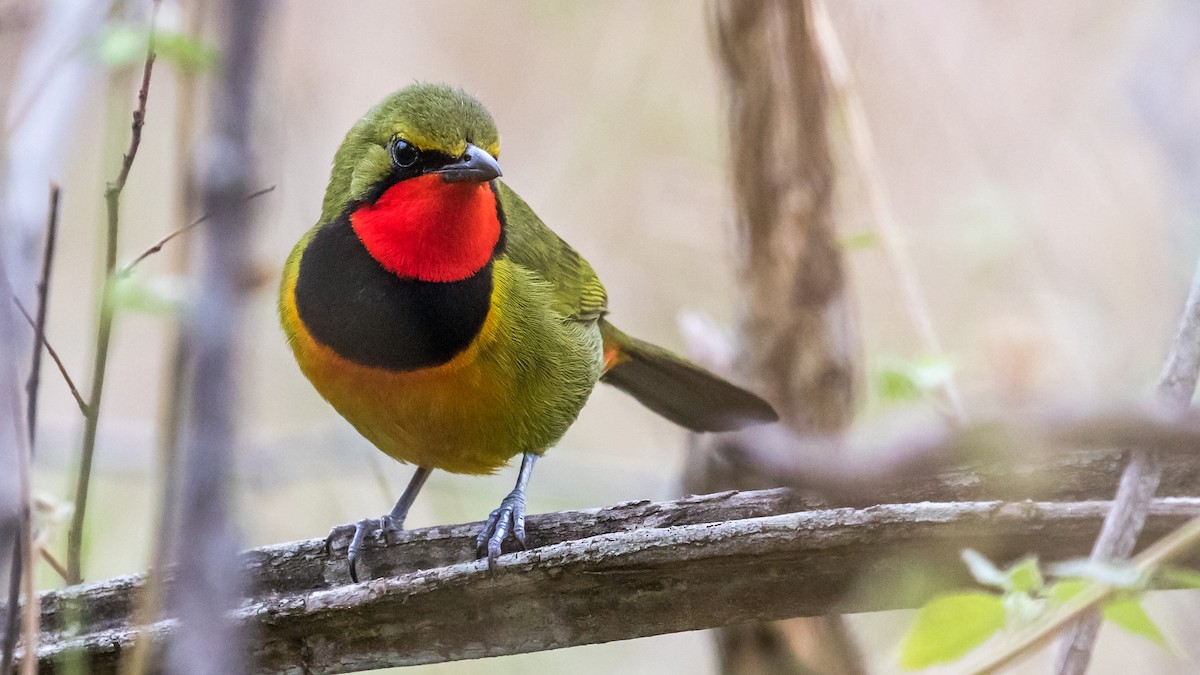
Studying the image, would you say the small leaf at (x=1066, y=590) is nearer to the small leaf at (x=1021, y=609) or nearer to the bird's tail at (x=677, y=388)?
the small leaf at (x=1021, y=609)

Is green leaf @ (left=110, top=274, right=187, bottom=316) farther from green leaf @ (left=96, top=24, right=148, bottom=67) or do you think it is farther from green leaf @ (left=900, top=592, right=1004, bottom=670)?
green leaf @ (left=900, top=592, right=1004, bottom=670)

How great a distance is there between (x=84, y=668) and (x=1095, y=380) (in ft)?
13.2

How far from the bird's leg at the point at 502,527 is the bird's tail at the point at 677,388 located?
76cm

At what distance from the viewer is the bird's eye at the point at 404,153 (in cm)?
285

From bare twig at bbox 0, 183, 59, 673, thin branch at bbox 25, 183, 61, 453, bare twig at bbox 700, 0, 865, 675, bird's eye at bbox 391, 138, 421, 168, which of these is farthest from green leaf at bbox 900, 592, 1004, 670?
bare twig at bbox 700, 0, 865, 675

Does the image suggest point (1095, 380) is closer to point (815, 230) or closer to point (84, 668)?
point (815, 230)

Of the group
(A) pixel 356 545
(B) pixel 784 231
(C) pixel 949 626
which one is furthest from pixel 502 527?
(B) pixel 784 231

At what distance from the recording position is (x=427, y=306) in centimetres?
282

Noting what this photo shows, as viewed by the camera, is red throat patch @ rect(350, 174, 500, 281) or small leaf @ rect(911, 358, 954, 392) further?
small leaf @ rect(911, 358, 954, 392)

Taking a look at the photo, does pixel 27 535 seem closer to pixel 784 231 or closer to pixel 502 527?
pixel 502 527

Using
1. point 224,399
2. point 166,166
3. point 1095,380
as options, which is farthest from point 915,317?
point 166,166

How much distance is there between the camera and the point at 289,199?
4.95m

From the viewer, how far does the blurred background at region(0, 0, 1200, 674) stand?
4871 millimetres

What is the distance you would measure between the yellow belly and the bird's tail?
0.53 meters
